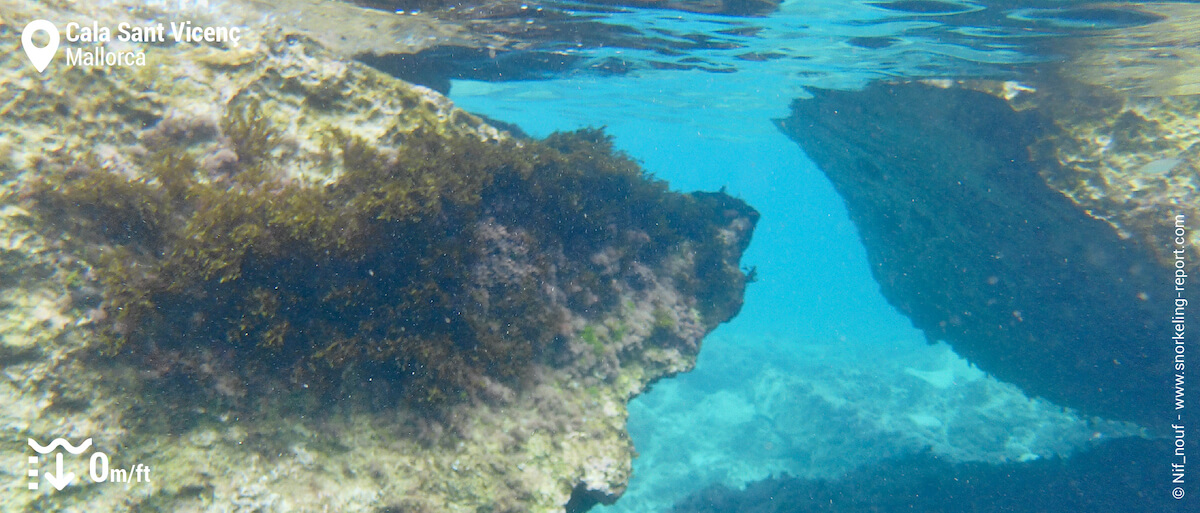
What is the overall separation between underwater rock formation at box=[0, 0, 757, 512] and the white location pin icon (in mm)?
91

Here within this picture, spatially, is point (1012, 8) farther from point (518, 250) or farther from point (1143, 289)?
point (518, 250)

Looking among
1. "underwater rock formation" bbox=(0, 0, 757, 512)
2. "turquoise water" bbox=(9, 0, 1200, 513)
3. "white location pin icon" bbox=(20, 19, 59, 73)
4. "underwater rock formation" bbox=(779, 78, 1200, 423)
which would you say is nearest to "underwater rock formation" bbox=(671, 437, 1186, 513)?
"turquoise water" bbox=(9, 0, 1200, 513)

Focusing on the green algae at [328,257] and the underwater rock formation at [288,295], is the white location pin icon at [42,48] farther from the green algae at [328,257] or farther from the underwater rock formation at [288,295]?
the green algae at [328,257]

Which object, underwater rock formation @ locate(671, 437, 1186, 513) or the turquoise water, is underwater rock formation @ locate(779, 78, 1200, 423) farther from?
underwater rock formation @ locate(671, 437, 1186, 513)

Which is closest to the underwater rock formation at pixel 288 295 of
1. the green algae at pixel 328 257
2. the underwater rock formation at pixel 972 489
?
the green algae at pixel 328 257

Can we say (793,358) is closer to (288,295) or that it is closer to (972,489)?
(972,489)

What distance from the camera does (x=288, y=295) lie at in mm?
4523

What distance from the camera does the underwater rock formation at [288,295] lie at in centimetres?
394

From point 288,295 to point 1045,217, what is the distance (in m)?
15.0

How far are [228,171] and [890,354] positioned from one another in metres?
39.4

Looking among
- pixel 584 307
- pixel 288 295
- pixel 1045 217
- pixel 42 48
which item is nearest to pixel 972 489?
pixel 1045 217

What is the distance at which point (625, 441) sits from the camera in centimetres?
596

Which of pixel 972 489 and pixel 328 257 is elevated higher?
pixel 328 257

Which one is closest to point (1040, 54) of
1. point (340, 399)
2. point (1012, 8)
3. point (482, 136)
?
point (1012, 8)
